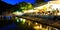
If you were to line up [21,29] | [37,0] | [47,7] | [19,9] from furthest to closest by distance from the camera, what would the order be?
[37,0]
[19,9]
[47,7]
[21,29]

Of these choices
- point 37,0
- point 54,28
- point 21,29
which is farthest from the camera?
point 37,0

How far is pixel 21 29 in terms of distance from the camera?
4.14m

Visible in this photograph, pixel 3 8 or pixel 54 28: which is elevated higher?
pixel 3 8

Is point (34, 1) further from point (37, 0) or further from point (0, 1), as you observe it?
point (0, 1)

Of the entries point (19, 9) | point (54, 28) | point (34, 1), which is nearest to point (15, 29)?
point (54, 28)

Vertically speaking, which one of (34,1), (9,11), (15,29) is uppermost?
(34,1)

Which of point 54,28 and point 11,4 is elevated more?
point 11,4

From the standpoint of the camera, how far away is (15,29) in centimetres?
419

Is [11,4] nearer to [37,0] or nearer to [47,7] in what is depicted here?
[37,0]

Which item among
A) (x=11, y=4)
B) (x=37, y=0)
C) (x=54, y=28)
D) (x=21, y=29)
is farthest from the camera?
(x=37, y=0)

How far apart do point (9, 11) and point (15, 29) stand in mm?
5309

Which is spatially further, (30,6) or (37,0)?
(37,0)

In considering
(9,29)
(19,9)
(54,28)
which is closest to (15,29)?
(9,29)

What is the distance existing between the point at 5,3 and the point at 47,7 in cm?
321
